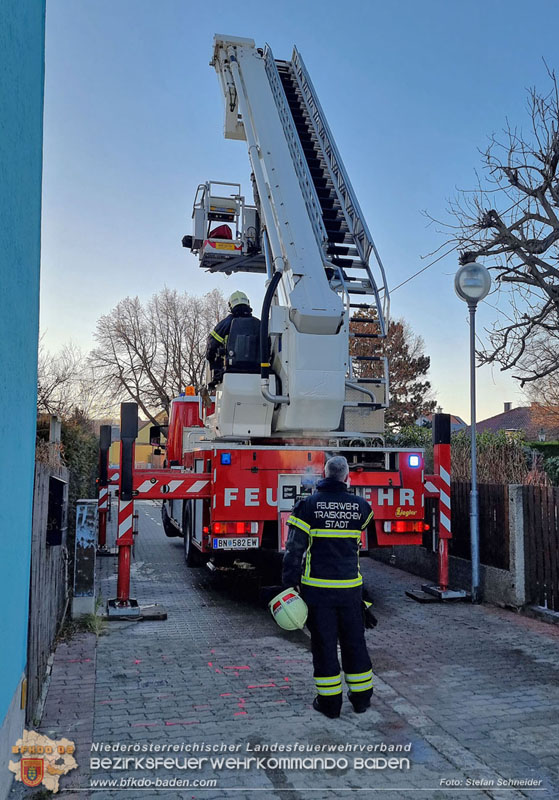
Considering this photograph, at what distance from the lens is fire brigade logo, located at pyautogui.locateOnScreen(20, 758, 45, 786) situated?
11.9ft

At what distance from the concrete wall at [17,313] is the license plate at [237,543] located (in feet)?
10.9

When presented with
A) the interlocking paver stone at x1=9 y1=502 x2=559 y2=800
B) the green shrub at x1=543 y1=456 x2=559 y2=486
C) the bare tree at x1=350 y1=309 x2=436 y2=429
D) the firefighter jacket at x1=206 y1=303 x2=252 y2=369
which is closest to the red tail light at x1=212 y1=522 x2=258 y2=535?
the interlocking paver stone at x1=9 y1=502 x2=559 y2=800

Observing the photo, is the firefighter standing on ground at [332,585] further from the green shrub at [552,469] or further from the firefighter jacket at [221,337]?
the green shrub at [552,469]

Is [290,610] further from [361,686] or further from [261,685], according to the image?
[261,685]

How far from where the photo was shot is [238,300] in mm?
7910

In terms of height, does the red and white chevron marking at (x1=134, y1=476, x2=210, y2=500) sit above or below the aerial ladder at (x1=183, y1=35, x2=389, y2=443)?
below

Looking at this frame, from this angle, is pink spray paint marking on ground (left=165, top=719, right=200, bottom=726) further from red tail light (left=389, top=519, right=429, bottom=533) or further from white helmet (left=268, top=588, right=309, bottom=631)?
red tail light (left=389, top=519, right=429, bottom=533)

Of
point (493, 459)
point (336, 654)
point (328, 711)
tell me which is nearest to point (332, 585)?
point (336, 654)

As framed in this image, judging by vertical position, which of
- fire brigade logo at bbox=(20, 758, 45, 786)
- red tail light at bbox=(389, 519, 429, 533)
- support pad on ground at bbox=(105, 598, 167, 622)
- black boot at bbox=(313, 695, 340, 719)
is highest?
red tail light at bbox=(389, 519, 429, 533)

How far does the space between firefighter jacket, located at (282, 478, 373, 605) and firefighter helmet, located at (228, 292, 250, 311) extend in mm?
3606

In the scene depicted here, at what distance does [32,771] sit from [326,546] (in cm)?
223

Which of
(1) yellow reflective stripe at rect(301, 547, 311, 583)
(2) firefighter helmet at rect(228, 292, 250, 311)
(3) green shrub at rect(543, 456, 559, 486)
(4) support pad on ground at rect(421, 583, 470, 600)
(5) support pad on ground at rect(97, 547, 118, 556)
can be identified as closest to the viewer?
(1) yellow reflective stripe at rect(301, 547, 311, 583)

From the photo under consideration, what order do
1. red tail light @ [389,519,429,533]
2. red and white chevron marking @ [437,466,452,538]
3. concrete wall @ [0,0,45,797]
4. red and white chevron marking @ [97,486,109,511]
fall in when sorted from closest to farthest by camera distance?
1. concrete wall @ [0,0,45,797]
2. red tail light @ [389,519,429,533]
3. red and white chevron marking @ [437,466,452,538]
4. red and white chevron marking @ [97,486,109,511]

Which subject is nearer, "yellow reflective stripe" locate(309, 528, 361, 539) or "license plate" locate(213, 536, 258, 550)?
"yellow reflective stripe" locate(309, 528, 361, 539)
